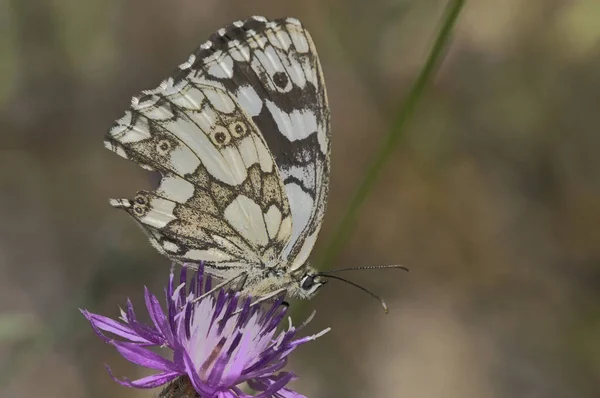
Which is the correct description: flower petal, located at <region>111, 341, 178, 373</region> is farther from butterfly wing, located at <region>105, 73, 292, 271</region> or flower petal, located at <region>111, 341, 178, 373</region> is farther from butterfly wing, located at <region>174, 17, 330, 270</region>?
butterfly wing, located at <region>174, 17, 330, 270</region>

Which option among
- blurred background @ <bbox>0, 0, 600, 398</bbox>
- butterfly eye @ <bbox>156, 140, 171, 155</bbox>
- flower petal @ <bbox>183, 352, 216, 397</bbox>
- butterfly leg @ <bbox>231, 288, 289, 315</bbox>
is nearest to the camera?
flower petal @ <bbox>183, 352, 216, 397</bbox>

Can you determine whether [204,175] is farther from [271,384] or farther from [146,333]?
[271,384]

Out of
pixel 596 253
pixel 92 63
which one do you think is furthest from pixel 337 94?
pixel 596 253

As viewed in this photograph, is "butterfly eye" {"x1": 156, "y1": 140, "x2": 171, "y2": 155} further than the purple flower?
Yes

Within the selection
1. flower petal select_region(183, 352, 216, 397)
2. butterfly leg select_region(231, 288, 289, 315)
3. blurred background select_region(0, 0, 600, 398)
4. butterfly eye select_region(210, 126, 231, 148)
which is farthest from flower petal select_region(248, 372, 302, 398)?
blurred background select_region(0, 0, 600, 398)

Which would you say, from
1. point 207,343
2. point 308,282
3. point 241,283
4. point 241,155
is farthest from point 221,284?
point 241,155

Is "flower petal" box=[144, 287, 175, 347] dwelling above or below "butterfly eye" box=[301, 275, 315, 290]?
above

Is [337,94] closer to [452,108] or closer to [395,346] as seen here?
[452,108]
